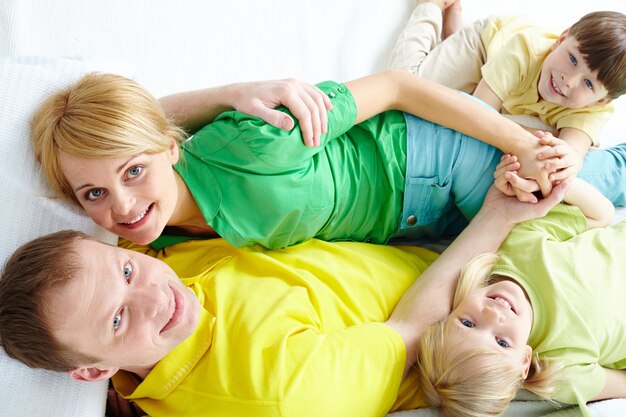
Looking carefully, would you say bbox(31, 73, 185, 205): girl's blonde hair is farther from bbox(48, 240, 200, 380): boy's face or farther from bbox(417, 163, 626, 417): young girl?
bbox(417, 163, 626, 417): young girl

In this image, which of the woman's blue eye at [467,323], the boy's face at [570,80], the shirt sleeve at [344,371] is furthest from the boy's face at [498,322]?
the boy's face at [570,80]

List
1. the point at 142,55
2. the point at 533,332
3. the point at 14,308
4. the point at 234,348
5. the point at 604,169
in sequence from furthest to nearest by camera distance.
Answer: the point at 142,55 → the point at 604,169 → the point at 533,332 → the point at 234,348 → the point at 14,308

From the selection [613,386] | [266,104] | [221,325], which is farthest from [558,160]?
[221,325]

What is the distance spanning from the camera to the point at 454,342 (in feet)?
3.45

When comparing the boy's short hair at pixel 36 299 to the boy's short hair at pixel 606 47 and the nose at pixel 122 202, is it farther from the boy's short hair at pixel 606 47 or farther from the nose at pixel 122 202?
the boy's short hair at pixel 606 47

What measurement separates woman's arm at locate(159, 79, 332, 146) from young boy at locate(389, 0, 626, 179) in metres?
0.49

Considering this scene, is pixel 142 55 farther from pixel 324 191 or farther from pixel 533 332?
pixel 533 332

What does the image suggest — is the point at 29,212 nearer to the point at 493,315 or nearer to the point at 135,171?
the point at 135,171

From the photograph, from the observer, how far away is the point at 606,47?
1359mm

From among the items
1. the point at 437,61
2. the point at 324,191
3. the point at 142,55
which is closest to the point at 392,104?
the point at 324,191

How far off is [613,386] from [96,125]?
1.07 metres

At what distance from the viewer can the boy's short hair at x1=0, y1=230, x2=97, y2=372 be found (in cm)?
89

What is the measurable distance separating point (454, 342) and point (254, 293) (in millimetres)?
369

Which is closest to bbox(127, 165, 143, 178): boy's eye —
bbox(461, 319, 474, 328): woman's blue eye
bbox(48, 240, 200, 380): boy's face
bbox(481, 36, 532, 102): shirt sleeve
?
bbox(48, 240, 200, 380): boy's face
